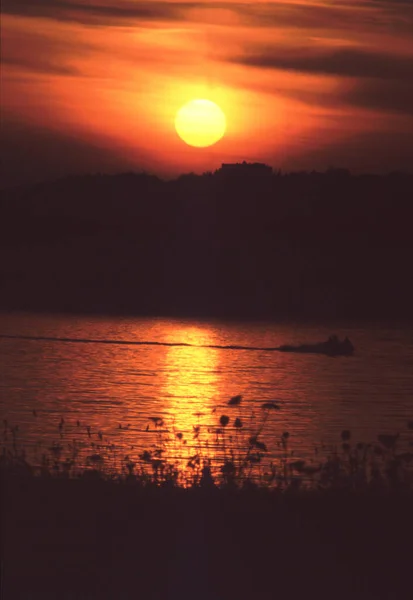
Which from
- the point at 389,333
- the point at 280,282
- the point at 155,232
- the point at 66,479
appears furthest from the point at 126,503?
the point at 155,232

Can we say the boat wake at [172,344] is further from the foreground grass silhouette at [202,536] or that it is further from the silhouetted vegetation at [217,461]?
the foreground grass silhouette at [202,536]

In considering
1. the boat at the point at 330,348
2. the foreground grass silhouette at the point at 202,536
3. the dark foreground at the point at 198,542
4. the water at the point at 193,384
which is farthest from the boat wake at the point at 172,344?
the dark foreground at the point at 198,542

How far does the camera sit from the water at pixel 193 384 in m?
11.4

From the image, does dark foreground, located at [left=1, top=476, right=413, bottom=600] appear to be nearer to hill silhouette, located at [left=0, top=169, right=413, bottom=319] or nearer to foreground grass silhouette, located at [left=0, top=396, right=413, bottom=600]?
foreground grass silhouette, located at [left=0, top=396, right=413, bottom=600]

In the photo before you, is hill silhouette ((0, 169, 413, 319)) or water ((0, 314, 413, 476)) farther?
hill silhouette ((0, 169, 413, 319))

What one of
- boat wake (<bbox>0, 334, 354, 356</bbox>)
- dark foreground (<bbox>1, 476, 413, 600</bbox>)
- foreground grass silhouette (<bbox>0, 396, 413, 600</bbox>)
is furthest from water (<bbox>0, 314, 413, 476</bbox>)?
dark foreground (<bbox>1, 476, 413, 600</bbox>)

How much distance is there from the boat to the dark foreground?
14867 millimetres

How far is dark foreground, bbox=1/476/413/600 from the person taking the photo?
5.07 m

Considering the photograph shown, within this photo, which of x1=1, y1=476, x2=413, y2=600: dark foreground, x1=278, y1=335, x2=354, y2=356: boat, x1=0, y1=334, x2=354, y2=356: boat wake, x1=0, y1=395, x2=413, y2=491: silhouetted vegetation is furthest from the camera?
x1=0, y1=334, x2=354, y2=356: boat wake

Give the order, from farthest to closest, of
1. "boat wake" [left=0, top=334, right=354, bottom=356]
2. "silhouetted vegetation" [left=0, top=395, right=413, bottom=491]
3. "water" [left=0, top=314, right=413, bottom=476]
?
1. "boat wake" [left=0, top=334, right=354, bottom=356]
2. "water" [left=0, top=314, right=413, bottom=476]
3. "silhouetted vegetation" [left=0, top=395, right=413, bottom=491]

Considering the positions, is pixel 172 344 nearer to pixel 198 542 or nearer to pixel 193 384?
pixel 193 384

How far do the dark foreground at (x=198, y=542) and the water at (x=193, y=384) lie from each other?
289cm

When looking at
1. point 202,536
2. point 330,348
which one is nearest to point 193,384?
point 330,348

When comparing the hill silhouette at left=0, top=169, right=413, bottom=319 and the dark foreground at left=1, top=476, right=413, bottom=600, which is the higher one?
the hill silhouette at left=0, top=169, right=413, bottom=319
